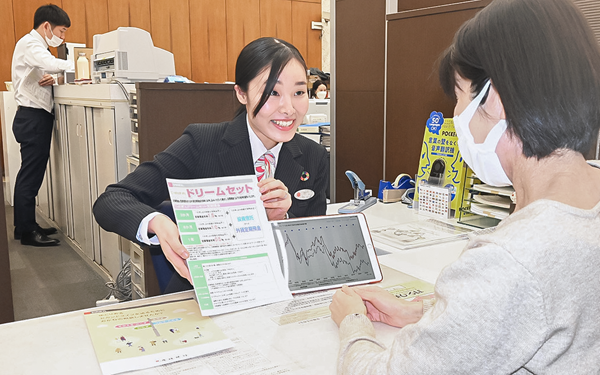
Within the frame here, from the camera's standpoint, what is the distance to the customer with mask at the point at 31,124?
4.00 metres

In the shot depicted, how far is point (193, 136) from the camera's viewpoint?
1627 millimetres

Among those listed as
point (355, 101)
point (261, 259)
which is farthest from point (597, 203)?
point (355, 101)

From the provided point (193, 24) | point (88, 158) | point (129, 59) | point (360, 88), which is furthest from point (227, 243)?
point (193, 24)

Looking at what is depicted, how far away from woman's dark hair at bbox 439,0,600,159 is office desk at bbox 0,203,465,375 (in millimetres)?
504

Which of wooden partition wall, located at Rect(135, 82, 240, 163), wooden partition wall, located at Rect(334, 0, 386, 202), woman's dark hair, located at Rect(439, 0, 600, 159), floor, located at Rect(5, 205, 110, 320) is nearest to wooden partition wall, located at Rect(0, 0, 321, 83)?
floor, located at Rect(5, 205, 110, 320)

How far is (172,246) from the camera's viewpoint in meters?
1.10

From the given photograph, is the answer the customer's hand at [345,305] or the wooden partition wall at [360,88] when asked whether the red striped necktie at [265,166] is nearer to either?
the customer's hand at [345,305]

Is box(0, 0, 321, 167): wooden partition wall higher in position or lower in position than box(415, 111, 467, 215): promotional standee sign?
higher

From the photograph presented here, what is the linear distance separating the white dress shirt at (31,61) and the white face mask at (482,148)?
3.87 meters

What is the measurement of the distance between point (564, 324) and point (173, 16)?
24.6ft

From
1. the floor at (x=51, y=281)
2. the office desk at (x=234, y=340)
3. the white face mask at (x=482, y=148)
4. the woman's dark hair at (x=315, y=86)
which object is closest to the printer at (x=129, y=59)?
the floor at (x=51, y=281)

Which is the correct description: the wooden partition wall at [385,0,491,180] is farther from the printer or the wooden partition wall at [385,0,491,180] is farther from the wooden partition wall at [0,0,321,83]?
the wooden partition wall at [0,0,321,83]

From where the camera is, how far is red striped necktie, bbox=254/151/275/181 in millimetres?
1664

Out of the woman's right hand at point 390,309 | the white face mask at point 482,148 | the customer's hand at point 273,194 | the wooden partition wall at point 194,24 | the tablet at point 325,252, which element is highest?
the wooden partition wall at point 194,24
